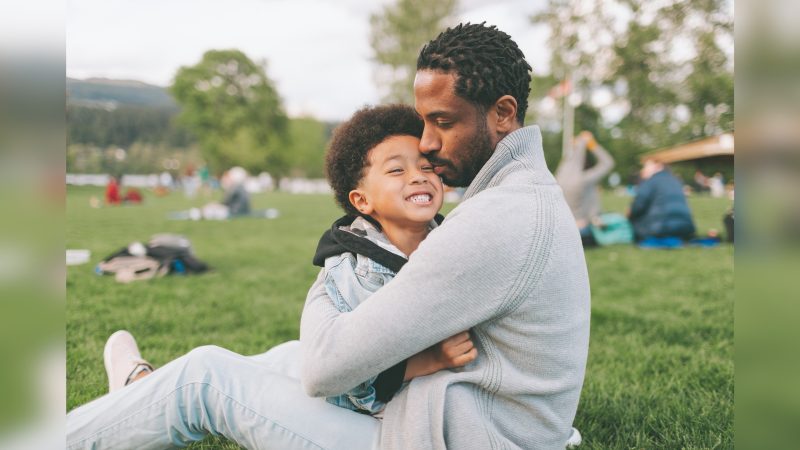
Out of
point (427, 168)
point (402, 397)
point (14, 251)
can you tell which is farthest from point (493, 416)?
point (14, 251)

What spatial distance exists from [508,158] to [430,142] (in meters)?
0.29

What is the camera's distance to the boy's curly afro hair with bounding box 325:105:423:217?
2.28m

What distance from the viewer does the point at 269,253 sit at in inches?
386

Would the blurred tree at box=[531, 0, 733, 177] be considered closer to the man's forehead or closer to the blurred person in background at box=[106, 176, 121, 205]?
the man's forehead

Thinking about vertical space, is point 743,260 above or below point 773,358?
above

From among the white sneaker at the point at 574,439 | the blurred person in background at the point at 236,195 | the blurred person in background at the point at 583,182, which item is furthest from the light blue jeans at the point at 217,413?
the blurred person in background at the point at 236,195

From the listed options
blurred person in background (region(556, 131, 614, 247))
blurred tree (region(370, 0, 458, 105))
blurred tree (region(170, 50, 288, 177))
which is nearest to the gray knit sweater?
blurred person in background (region(556, 131, 614, 247))

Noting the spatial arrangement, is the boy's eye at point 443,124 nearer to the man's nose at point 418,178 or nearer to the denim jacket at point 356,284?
the man's nose at point 418,178

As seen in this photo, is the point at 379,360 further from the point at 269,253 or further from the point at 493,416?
the point at 269,253

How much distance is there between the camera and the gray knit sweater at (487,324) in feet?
5.18

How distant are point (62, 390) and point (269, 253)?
29.7ft

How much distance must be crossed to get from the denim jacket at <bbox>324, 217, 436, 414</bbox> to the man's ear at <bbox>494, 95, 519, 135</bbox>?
1.77ft

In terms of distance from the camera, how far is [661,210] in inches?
419

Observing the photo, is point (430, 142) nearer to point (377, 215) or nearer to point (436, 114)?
point (436, 114)
